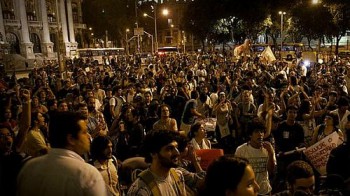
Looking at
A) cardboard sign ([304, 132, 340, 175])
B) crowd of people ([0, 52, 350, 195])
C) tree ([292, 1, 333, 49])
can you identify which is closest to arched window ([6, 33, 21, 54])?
tree ([292, 1, 333, 49])

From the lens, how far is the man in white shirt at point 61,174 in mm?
2336

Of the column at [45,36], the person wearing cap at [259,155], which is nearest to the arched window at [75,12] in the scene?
the column at [45,36]

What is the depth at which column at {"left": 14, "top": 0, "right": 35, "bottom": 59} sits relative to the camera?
56753 mm

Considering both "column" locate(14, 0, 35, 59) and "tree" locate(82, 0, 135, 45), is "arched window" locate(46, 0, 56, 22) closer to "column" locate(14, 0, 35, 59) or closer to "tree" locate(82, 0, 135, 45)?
"column" locate(14, 0, 35, 59)

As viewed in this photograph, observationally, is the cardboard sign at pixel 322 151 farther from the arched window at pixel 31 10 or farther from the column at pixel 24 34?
the arched window at pixel 31 10

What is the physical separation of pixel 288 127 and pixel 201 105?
3.95 meters

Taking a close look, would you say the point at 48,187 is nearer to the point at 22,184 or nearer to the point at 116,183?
the point at 22,184

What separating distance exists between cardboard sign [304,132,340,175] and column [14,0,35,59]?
56500 mm

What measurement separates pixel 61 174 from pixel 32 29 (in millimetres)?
65396

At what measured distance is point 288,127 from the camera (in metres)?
6.22

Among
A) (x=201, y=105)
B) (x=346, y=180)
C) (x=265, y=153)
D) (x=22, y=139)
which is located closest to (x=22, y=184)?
(x=22, y=139)

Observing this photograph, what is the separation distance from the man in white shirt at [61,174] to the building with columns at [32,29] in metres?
47.9

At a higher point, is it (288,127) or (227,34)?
(227,34)

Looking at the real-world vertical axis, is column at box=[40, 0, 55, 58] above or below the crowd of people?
above
